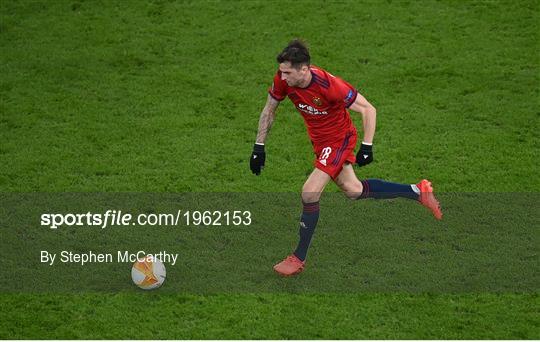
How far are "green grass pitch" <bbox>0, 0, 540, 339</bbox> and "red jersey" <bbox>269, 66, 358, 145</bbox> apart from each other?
1474 millimetres

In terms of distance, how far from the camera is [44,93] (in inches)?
531

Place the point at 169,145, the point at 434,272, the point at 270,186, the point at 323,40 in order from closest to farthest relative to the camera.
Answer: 1. the point at 434,272
2. the point at 270,186
3. the point at 169,145
4. the point at 323,40

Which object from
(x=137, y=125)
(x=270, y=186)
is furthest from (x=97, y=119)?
(x=270, y=186)

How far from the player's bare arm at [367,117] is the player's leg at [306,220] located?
61 centimetres

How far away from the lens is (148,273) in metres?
9.32

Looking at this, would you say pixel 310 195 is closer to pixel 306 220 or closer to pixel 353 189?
pixel 306 220

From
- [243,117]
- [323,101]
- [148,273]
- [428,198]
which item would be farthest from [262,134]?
[243,117]

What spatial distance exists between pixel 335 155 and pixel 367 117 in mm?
564

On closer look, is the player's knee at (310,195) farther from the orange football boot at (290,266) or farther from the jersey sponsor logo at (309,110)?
the jersey sponsor logo at (309,110)

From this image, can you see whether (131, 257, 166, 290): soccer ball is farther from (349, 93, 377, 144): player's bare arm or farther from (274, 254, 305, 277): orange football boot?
(349, 93, 377, 144): player's bare arm

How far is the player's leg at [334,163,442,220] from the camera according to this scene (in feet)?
32.4

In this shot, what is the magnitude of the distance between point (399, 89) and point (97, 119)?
450 centimetres

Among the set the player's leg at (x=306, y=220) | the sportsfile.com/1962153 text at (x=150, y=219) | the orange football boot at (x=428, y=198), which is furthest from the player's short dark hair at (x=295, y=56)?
the sportsfile.com/1962153 text at (x=150, y=219)

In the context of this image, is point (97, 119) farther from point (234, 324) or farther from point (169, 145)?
point (234, 324)
